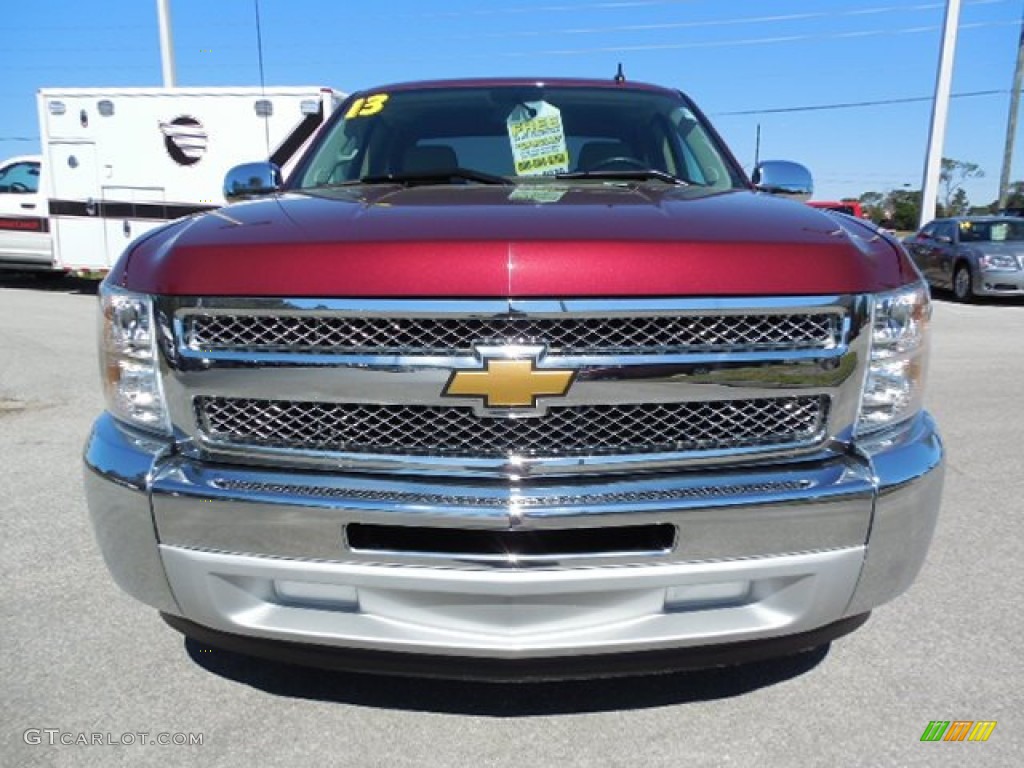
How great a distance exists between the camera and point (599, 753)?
2238 millimetres

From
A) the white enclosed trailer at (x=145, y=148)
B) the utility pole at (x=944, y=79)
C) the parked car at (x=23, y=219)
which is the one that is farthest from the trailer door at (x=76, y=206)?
the utility pole at (x=944, y=79)

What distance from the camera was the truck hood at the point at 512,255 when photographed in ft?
6.20

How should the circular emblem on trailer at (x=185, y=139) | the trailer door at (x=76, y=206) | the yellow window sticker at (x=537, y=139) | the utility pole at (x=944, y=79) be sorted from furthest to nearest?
the utility pole at (x=944, y=79), the trailer door at (x=76, y=206), the circular emblem on trailer at (x=185, y=139), the yellow window sticker at (x=537, y=139)

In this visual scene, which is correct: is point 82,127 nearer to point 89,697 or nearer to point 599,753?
point 89,697

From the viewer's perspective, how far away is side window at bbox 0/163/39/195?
14172 millimetres

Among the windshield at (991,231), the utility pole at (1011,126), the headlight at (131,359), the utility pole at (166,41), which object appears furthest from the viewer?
the utility pole at (1011,126)

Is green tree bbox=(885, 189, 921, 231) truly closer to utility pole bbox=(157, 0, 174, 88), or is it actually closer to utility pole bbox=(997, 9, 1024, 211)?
utility pole bbox=(997, 9, 1024, 211)

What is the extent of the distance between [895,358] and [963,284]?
14248 millimetres

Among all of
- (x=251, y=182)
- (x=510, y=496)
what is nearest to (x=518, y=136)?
(x=251, y=182)

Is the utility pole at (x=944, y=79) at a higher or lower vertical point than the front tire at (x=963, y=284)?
higher

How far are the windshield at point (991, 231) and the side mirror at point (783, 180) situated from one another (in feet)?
43.1

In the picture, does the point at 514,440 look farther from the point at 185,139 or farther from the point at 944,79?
the point at 944,79

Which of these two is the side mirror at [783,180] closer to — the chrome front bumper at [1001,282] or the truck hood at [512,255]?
the truck hood at [512,255]

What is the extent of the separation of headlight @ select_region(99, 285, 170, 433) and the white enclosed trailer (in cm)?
1030
